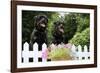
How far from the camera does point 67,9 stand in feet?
6.22

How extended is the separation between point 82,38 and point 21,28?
1.94 feet

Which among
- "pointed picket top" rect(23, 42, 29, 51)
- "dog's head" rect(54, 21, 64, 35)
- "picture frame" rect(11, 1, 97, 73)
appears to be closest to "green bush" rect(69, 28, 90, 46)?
"picture frame" rect(11, 1, 97, 73)

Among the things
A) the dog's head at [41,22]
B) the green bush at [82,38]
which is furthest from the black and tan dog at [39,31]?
the green bush at [82,38]

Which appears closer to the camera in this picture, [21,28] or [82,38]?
[21,28]

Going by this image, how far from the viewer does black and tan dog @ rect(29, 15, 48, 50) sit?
5.92ft

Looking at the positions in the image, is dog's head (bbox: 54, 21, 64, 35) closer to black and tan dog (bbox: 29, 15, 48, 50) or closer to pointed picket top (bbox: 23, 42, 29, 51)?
black and tan dog (bbox: 29, 15, 48, 50)

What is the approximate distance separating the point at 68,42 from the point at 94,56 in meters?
0.30

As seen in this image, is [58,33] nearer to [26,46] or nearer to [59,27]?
[59,27]

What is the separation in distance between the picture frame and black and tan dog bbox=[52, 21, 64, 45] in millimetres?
125

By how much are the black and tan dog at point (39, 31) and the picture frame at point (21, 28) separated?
0.08 meters

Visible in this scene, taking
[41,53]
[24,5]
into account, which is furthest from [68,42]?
[24,5]

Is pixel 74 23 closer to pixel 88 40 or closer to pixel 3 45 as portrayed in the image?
pixel 88 40

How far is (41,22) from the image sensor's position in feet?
6.00

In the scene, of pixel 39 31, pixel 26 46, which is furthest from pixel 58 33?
pixel 26 46
